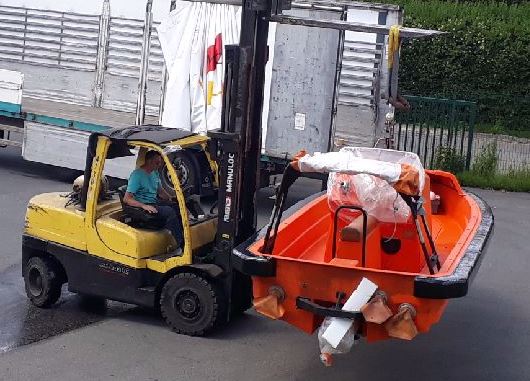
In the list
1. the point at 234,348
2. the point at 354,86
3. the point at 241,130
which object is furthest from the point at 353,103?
the point at 234,348

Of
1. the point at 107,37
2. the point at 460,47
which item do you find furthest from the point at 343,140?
the point at 460,47

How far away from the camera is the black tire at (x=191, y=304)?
28.8 feet

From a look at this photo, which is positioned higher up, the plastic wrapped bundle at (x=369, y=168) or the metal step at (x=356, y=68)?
the metal step at (x=356, y=68)

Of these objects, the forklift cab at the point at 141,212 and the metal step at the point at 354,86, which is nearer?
the forklift cab at the point at 141,212

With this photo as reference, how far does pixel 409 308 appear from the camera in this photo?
23.0 feet

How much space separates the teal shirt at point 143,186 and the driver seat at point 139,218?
14 cm

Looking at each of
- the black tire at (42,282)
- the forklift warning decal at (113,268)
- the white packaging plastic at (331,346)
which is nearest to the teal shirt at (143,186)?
the forklift warning decal at (113,268)

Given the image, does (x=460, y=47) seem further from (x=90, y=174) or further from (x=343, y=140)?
(x=90, y=174)

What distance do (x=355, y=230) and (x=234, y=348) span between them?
181 centimetres

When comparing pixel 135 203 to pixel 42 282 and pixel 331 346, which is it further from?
pixel 331 346

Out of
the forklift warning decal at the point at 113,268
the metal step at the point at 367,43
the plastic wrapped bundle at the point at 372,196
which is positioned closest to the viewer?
the plastic wrapped bundle at the point at 372,196

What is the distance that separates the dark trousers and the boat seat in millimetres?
1972

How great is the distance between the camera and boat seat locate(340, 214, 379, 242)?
7.58 meters

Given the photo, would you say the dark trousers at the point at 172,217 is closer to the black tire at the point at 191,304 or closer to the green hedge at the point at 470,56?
the black tire at the point at 191,304
